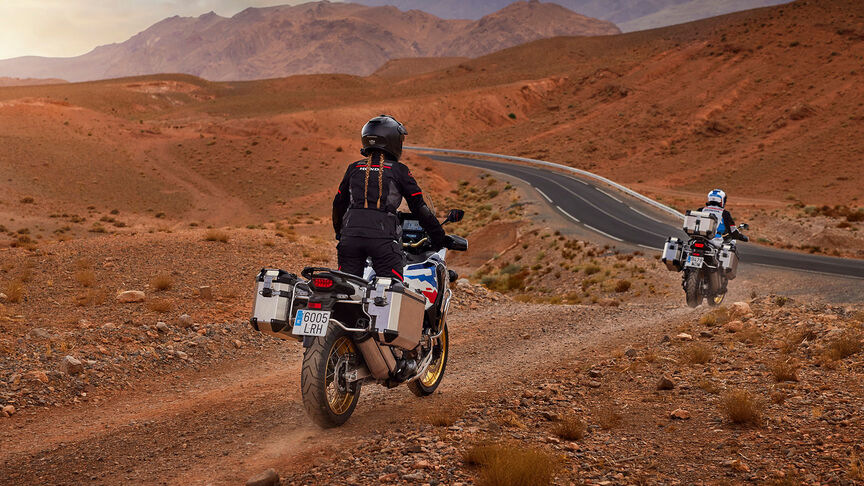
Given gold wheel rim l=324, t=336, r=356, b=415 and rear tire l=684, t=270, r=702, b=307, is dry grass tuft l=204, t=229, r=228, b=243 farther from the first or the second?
gold wheel rim l=324, t=336, r=356, b=415

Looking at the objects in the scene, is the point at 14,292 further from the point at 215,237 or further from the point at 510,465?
the point at 510,465

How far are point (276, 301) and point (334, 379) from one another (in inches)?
36.4

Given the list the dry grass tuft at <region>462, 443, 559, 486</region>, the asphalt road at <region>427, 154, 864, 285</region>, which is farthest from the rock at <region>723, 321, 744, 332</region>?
the asphalt road at <region>427, 154, 864, 285</region>

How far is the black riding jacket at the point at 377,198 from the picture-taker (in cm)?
642

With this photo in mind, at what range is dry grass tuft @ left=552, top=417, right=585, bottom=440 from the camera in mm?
6422

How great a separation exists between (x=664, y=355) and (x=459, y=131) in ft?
291

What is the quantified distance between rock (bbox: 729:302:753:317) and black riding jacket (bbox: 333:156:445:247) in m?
8.44

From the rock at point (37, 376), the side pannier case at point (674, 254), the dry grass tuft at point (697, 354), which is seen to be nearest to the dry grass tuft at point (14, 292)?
the rock at point (37, 376)

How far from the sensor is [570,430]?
6.43m

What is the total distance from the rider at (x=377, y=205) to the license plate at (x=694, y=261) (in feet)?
36.3

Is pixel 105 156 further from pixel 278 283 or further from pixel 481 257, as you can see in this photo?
pixel 278 283

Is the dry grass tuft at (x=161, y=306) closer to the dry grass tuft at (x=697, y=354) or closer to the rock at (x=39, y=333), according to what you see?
the rock at (x=39, y=333)

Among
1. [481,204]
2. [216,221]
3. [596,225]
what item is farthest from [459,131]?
[596,225]

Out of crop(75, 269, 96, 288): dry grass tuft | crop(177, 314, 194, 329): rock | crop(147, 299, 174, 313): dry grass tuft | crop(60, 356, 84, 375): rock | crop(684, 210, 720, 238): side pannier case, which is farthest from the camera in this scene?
crop(684, 210, 720, 238): side pannier case
